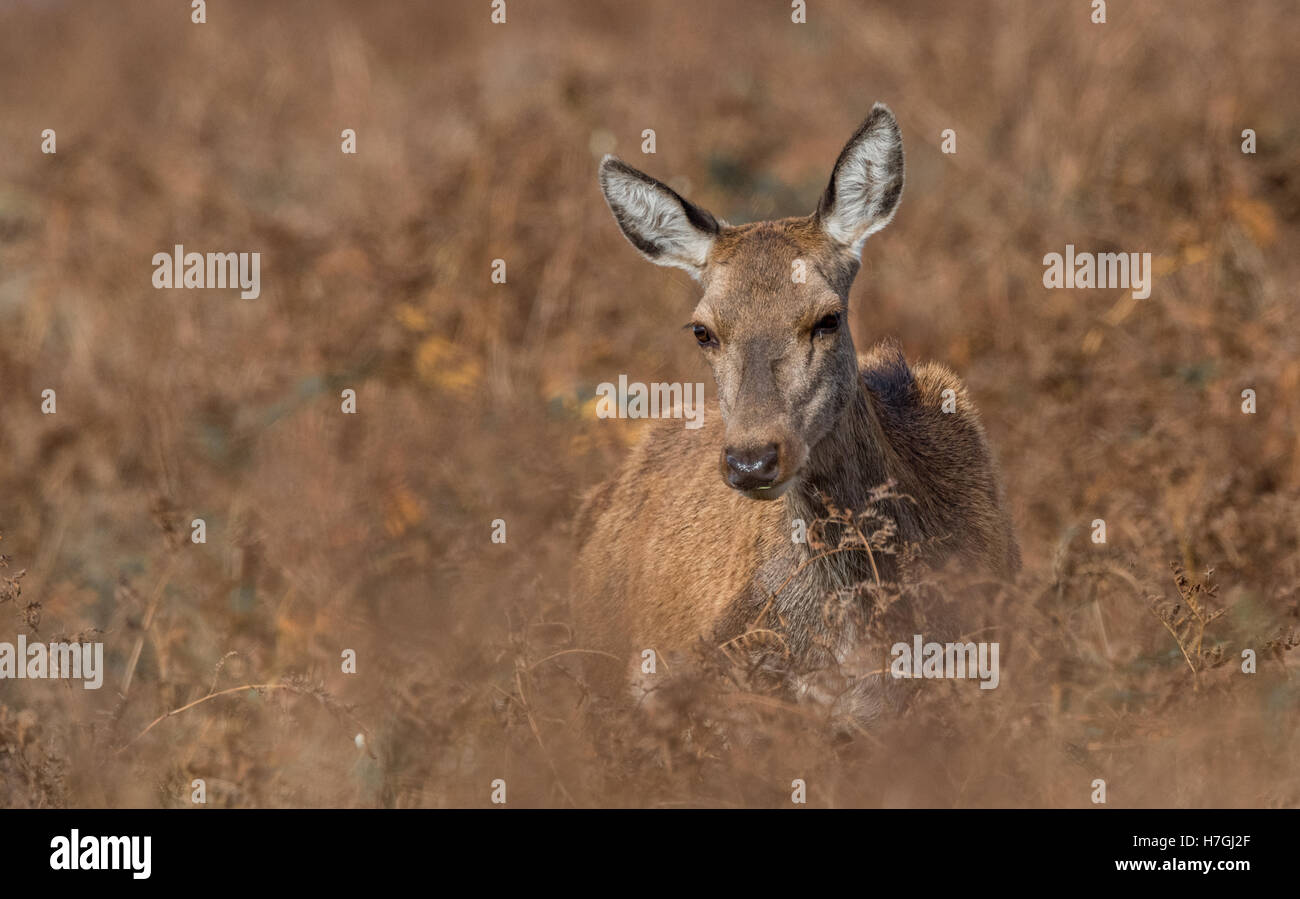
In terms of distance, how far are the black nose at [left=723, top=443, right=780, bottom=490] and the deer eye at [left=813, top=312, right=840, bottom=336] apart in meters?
0.61

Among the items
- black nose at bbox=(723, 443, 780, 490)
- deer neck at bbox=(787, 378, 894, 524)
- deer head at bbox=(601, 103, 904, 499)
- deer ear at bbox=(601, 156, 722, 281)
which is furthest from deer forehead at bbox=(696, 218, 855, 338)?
black nose at bbox=(723, 443, 780, 490)

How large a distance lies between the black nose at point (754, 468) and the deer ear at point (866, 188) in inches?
47.2

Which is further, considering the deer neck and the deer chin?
the deer neck

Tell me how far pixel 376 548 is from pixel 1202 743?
514 cm

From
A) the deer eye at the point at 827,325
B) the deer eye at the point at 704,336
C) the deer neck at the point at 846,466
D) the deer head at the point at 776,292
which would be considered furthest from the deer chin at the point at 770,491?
the deer eye at the point at 704,336

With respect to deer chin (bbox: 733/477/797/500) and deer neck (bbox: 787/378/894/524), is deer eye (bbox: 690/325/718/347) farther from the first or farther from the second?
deer chin (bbox: 733/477/797/500)

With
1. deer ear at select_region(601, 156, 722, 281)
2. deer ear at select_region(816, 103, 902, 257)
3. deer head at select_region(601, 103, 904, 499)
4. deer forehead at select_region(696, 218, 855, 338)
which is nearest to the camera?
deer head at select_region(601, 103, 904, 499)

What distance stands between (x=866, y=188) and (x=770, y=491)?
1.51 meters

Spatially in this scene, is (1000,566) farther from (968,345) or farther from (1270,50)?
(1270,50)

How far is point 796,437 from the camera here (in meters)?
5.88

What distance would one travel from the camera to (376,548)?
9.12 meters

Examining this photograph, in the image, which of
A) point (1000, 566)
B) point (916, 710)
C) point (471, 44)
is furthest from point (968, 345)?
point (471, 44)

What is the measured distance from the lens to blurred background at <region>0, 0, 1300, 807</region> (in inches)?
231

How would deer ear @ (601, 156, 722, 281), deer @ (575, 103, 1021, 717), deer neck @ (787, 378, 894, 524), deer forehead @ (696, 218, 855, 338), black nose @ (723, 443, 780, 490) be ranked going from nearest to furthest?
black nose @ (723, 443, 780, 490)
deer @ (575, 103, 1021, 717)
deer forehead @ (696, 218, 855, 338)
deer neck @ (787, 378, 894, 524)
deer ear @ (601, 156, 722, 281)
